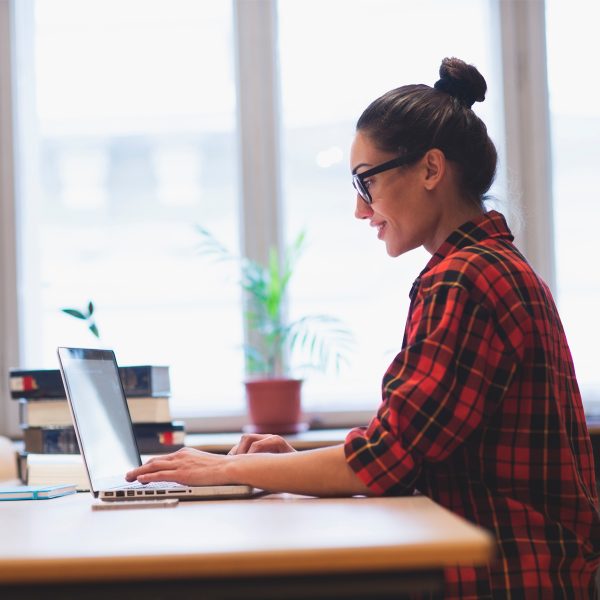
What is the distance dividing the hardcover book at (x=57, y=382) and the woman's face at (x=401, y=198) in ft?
3.40

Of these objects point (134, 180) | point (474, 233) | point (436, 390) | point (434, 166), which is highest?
point (134, 180)

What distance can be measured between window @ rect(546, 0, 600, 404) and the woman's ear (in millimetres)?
1938

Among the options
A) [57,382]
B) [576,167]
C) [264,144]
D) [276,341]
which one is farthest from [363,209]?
[576,167]

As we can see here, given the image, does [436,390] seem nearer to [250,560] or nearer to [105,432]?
[250,560]

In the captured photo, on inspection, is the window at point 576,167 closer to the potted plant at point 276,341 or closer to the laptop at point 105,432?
the potted plant at point 276,341

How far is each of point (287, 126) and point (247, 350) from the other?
0.91 m

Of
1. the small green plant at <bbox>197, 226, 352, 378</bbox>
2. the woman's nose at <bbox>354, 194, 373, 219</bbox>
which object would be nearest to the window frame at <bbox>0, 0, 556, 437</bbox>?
the small green plant at <bbox>197, 226, 352, 378</bbox>

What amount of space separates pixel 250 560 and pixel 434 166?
89 cm

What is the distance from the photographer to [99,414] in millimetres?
1819

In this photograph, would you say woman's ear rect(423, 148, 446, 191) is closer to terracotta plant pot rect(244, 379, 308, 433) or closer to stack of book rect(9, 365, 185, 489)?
stack of book rect(9, 365, 185, 489)

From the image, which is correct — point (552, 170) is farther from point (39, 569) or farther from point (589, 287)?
point (39, 569)

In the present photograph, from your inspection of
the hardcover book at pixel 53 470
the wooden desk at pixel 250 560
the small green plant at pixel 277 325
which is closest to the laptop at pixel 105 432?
the hardcover book at pixel 53 470

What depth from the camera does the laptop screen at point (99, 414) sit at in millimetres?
1682

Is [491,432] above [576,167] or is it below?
below
